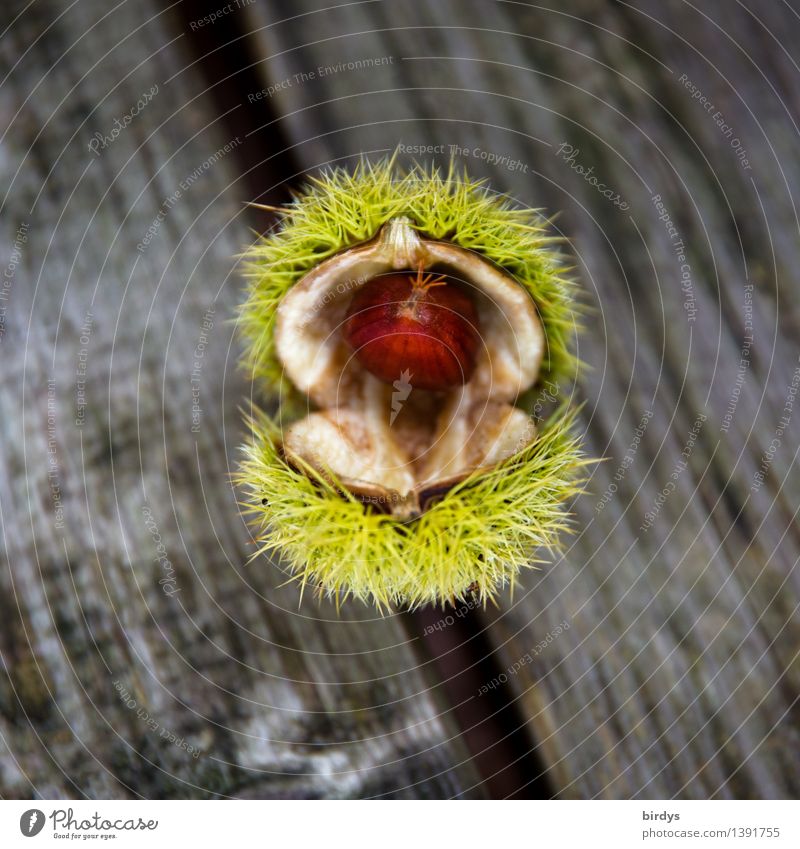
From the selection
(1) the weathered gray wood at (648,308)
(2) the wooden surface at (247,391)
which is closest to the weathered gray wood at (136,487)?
(2) the wooden surface at (247,391)

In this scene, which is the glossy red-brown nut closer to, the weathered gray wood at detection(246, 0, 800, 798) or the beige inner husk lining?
the beige inner husk lining

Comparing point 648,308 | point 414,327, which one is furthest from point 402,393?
point 648,308

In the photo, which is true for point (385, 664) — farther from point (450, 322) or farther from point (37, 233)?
point (37, 233)

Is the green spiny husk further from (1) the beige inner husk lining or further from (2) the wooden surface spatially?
(2) the wooden surface

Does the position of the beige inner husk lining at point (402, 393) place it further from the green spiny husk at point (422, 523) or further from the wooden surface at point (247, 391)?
the wooden surface at point (247, 391)

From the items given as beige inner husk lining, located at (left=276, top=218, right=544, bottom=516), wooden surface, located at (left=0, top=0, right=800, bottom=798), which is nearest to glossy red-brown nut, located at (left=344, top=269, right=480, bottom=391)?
beige inner husk lining, located at (left=276, top=218, right=544, bottom=516)

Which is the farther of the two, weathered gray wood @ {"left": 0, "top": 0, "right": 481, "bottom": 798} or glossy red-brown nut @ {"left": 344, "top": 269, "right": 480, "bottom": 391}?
weathered gray wood @ {"left": 0, "top": 0, "right": 481, "bottom": 798}

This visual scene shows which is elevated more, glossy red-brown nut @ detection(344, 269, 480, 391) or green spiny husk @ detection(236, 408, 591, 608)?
glossy red-brown nut @ detection(344, 269, 480, 391)
